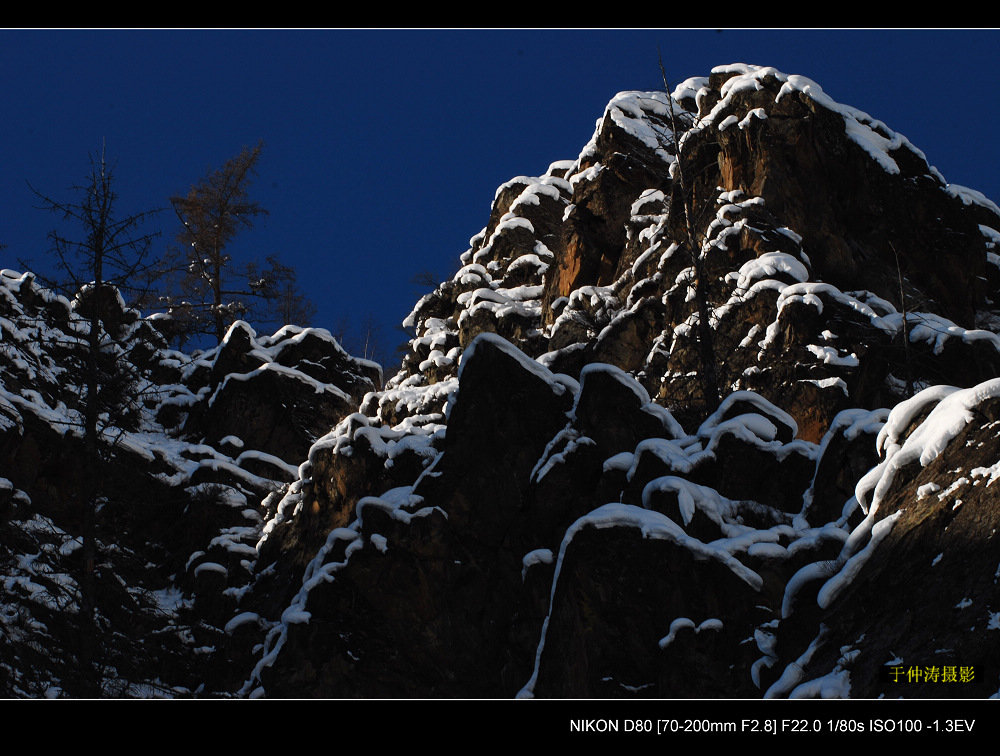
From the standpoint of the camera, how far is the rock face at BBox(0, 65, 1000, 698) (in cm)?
934

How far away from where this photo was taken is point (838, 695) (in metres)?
7.65

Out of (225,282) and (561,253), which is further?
(225,282)

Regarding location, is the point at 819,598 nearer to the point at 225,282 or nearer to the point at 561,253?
the point at 561,253

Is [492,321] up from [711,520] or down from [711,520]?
up

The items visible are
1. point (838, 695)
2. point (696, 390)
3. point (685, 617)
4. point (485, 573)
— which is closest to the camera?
point (838, 695)

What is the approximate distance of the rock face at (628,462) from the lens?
9344 mm

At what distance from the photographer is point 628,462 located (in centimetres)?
1334

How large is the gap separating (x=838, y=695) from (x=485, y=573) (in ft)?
24.8

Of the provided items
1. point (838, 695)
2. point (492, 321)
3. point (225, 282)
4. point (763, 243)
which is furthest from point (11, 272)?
point (838, 695)

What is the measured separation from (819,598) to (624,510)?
2.77m

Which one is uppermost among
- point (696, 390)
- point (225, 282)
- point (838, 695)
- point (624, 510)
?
point (225, 282)

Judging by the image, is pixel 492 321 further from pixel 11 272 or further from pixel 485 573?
pixel 11 272

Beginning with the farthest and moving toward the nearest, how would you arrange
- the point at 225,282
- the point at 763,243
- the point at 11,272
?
the point at 225,282 → the point at 11,272 → the point at 763,243

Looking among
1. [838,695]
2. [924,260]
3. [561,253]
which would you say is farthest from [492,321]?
[838,695]
